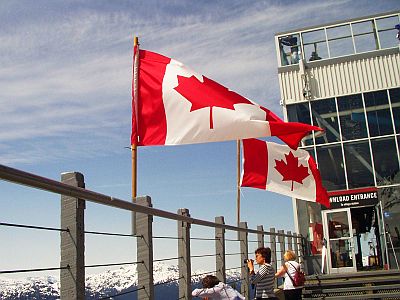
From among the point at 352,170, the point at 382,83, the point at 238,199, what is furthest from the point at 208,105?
the point at 382,83

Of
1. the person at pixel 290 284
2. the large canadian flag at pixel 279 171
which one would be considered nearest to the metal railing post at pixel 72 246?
the person at pixel 290 284

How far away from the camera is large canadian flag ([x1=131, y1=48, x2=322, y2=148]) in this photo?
9414 mm

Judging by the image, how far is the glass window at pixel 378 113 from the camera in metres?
26.3

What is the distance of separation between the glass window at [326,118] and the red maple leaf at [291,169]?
1227 centimetres

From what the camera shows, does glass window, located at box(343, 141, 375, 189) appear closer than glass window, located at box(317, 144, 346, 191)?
Yes

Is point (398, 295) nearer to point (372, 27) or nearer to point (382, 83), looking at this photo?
point (382, 83)

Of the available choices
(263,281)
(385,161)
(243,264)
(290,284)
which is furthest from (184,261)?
(385,161)

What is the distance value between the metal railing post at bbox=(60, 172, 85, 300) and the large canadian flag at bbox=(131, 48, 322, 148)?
526 centimetres

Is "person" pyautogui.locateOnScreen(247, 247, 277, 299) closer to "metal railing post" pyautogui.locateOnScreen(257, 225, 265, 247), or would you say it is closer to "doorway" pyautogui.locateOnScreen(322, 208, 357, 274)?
"metal railing post" pyautogui.locateOnScreen(257, 225, 265, 247)

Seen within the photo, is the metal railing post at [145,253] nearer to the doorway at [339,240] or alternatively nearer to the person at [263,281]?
the person at [263,281]

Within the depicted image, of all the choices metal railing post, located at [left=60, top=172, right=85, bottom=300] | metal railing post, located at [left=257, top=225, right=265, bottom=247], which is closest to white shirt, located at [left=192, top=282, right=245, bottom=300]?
metal railing post, located at [left=60, top=172, right=85, bottom=300]

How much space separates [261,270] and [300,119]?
2009cm

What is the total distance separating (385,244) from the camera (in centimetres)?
2291

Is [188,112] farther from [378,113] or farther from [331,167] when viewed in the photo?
[378,113]
